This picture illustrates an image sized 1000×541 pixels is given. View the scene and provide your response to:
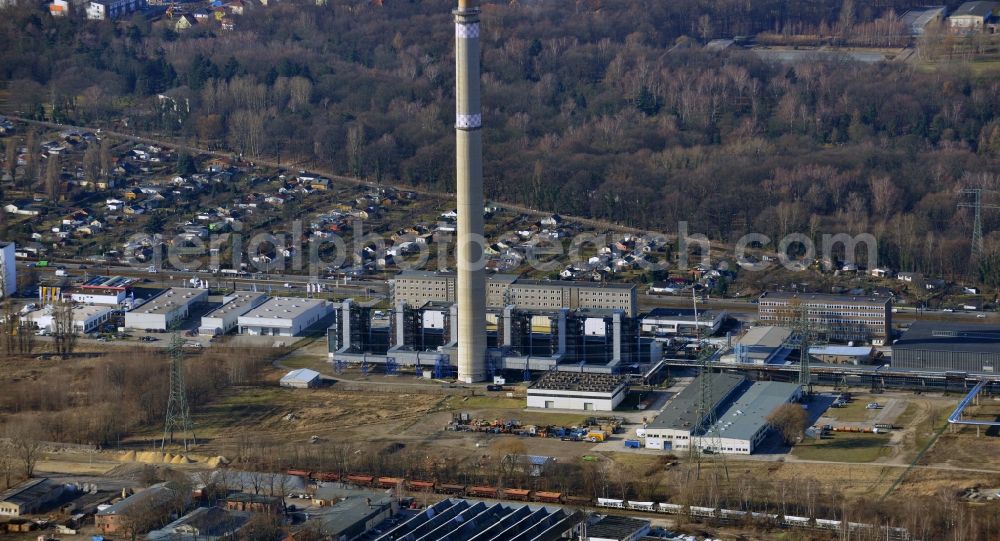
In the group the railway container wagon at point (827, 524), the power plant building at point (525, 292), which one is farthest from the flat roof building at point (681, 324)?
the railway container wagon at point (827, 524)

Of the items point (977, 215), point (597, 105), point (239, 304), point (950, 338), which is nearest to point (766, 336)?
point (950, 338)

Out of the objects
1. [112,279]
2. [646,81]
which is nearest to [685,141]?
[646,81]

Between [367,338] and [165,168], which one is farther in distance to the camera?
[165,168]

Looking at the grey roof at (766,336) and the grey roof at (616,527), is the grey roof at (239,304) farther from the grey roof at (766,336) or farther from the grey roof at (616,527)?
the grey roof at (616,527)

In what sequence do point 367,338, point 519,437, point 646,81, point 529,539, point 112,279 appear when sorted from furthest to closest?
1. point 646,81
2. point 112,279
3. point 367,338
4. point 519,437
5. point 529,539

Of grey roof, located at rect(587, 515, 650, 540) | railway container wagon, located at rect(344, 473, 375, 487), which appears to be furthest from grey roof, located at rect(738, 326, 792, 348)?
grey roof, located at rect(587, 515, 650, 540)

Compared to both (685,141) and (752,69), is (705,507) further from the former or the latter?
(752,69)
